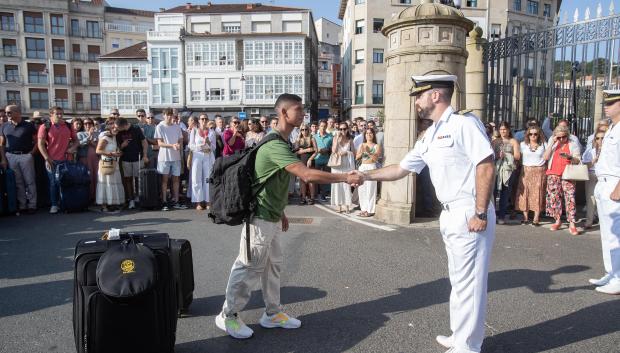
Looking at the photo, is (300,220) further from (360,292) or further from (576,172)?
(576,172)

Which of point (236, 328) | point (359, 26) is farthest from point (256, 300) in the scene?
point (359, 26)

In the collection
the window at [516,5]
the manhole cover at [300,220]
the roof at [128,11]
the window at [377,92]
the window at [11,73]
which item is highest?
the roof at [128,11]

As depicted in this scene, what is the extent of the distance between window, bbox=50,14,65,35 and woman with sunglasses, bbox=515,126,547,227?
66.6 m

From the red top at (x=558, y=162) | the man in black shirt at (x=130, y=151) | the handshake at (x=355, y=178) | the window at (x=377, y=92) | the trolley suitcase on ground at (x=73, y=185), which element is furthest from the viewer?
the window at (x=377, y=92)

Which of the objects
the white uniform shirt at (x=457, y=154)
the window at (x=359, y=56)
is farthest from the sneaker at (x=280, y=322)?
the window at (x=359, y=56)

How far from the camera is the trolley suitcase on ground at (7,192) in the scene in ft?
28.4

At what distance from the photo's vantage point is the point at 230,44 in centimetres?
5128

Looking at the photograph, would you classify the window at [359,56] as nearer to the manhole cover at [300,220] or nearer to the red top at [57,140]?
the red top at [57,140]

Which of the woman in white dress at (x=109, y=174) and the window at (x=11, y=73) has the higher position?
the window at (x=11, y=73)

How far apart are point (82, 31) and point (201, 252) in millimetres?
66555

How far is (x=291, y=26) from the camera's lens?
53.9 metres

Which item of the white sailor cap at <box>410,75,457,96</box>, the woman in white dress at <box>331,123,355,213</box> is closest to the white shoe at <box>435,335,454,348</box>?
the white sailor cap at <box>410,75,457,96</box>

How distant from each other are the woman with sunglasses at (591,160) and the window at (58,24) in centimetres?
6744

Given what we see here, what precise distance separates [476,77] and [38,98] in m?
64.6
